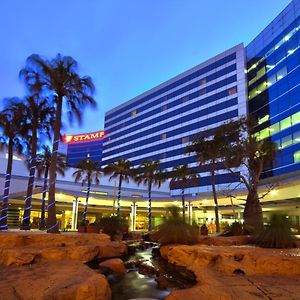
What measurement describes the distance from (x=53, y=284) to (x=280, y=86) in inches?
2165

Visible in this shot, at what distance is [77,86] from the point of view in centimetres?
2073

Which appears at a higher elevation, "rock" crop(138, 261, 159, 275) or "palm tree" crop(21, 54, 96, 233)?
"palm tree" crop(21, 54, 96, 233)

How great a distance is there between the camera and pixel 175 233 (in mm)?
15656

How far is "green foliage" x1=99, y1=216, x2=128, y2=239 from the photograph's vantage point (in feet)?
74.7

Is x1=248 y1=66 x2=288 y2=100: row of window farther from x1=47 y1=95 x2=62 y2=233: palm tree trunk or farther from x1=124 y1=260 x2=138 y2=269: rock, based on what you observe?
x1=124 y1=260 x2=138 y2=269: rock

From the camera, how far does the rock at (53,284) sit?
24.9 feet

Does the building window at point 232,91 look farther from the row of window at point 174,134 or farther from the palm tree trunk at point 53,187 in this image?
the palm tree trunk at point 53,187

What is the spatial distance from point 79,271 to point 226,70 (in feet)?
230

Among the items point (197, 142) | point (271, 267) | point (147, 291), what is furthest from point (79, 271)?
point (197, 142)

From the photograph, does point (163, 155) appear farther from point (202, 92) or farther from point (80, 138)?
point (80, 138)

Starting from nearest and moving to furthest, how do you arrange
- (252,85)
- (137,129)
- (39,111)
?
(39,111) < (252,85) < (137,129)

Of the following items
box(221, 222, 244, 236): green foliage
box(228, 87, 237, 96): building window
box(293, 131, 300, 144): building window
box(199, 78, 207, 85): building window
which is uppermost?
box(199, 78, 207, 85): building window

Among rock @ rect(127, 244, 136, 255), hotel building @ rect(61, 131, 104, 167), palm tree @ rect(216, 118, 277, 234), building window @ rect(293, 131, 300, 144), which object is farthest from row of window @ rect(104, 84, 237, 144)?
rock @ rect(127, 244, 136, 255)

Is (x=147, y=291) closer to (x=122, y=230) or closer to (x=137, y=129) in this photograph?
(x=122, y=230)
